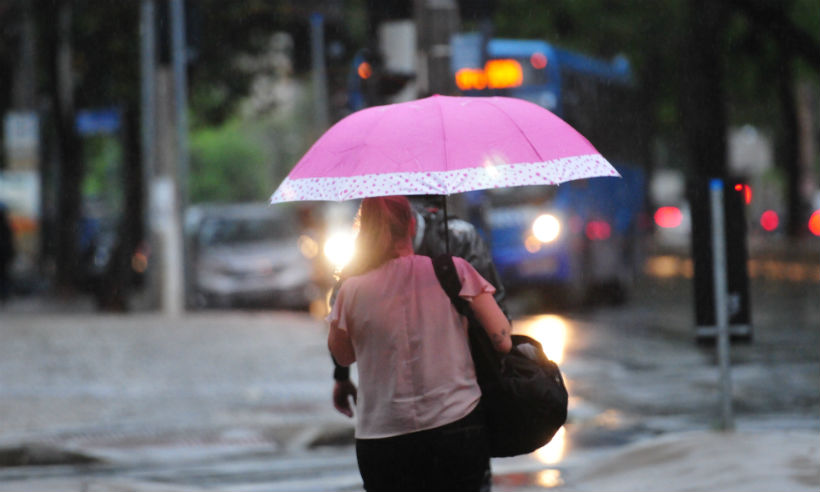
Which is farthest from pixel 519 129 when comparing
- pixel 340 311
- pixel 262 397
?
pixel 262 397

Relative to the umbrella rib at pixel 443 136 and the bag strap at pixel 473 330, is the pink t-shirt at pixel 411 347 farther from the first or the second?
the umbrella rib at pixel 443 136

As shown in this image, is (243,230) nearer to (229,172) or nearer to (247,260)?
(247,260)

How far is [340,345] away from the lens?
4.40m

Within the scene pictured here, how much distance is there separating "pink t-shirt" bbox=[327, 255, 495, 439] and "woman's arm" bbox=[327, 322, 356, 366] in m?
0.10

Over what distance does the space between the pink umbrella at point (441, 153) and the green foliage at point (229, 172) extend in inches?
3622

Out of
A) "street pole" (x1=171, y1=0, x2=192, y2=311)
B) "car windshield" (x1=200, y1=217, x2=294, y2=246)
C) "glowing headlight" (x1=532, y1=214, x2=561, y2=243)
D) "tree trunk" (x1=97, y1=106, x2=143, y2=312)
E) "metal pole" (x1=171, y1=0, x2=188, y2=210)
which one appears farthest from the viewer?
"car windshield" (x1=200, y1=217, x2=294, y2=246)

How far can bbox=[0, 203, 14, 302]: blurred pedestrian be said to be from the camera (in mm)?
24781

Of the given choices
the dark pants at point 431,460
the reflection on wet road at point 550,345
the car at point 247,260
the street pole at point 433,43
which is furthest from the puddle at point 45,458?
the car at point 247,260

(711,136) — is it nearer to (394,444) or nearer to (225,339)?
(225,339)

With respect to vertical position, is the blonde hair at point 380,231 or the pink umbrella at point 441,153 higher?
the pink umbrella at point 441,153

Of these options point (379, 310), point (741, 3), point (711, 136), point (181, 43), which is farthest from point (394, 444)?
point (741, 3)

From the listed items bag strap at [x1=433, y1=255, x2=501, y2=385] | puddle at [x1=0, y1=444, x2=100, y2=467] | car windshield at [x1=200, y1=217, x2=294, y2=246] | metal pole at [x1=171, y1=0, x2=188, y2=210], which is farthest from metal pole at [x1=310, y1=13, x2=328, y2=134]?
bag strap at [x1=433, y1=255, x2=501, y2=385]

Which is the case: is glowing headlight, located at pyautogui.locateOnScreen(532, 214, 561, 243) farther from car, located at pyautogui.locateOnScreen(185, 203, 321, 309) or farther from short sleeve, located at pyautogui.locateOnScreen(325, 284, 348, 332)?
short sleeve, located at pyautogui.locateOnScreen(325, 284, 348, 332)

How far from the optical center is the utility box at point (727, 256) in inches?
348
